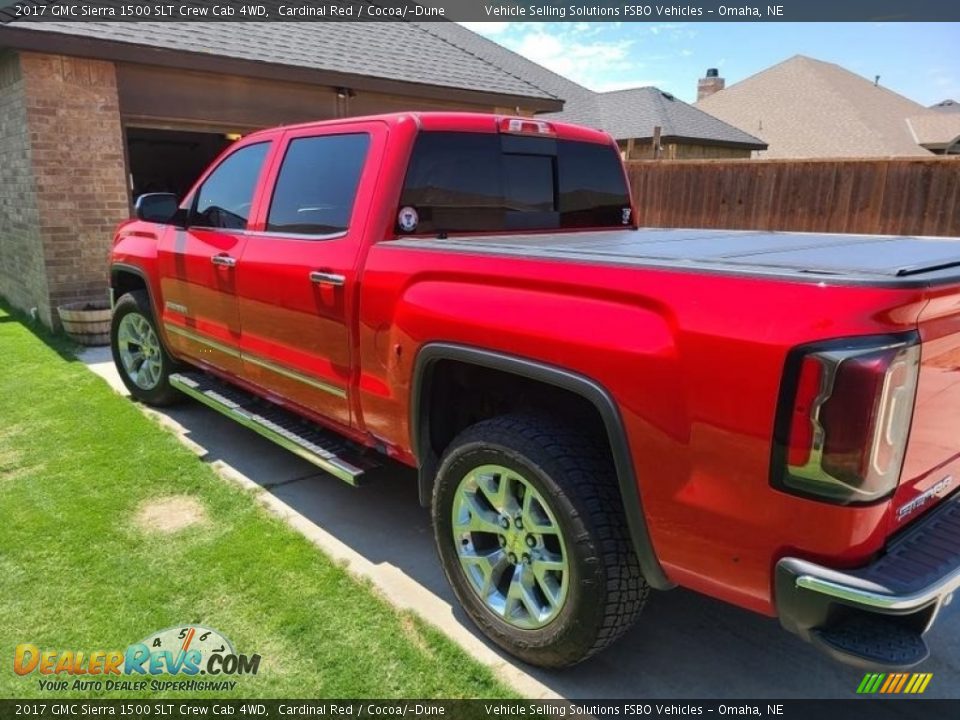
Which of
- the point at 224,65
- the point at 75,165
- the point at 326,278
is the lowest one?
the point at 326,278

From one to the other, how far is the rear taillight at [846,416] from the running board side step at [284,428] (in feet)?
6.70

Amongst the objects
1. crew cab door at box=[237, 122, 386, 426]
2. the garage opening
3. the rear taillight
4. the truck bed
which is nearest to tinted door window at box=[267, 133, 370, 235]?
crew cab door at box=[237, 122, 386, 426]

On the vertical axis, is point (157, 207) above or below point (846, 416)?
above

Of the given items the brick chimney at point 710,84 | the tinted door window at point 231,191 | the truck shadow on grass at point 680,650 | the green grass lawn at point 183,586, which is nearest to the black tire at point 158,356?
the green grass lawn at point 183,586

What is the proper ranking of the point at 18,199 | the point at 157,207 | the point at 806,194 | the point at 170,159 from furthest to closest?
1. the point at 170,159
2. the point at 806,194
3. the point at 18,199
4. the point at 157,207

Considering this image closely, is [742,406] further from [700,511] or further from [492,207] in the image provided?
[492,207]

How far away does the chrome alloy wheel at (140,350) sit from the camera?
17.8ft

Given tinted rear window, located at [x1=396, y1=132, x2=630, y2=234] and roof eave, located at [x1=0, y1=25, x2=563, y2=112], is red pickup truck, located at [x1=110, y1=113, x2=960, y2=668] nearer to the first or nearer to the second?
tinted rear window, located at [x1=396, y1=132, x2=630, y2=234]

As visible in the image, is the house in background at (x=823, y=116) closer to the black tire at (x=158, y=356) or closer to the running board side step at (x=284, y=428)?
the black tire at (x=158, y=356)

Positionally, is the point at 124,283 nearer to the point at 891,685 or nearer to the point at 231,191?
the point at 231,191

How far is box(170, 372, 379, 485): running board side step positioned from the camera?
350 cm

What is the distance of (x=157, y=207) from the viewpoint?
15.4 ft

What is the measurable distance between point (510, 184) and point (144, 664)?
2754 millimetres

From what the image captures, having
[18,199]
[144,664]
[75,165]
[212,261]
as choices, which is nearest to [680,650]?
[144,664]
